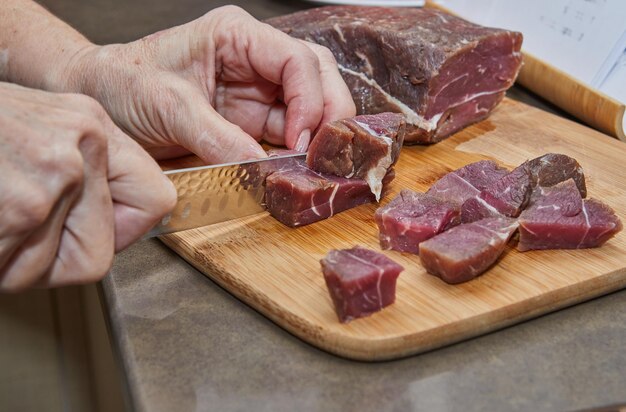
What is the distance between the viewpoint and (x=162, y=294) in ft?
7.69

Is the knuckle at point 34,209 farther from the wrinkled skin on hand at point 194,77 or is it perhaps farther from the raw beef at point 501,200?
the raw beef at point 501,200

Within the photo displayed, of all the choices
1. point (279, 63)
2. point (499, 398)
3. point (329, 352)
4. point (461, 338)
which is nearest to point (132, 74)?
point (279, 63)

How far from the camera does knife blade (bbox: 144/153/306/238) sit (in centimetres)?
241

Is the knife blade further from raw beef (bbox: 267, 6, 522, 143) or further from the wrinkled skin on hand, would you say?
raw beef (bbox: 267, 6, 522, 143)

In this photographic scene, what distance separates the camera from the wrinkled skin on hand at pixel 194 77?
9.26 feet

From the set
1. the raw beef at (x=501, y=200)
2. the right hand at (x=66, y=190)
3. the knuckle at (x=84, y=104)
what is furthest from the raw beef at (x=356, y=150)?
the knuckle at (x=84, y=104)

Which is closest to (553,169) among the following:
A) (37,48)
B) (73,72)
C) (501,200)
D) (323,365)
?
(501,200)

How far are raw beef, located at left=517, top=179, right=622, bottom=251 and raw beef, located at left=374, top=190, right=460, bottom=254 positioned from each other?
0.86 ft

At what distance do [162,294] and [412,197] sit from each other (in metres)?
0.98

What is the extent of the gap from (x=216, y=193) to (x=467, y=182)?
3.22 feet

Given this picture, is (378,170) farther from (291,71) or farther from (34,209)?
(34,209)

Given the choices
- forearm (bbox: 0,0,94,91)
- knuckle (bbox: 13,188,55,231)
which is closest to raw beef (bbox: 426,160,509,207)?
knuckle (bbox: 13,188,55,231)

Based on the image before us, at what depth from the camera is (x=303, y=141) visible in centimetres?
306

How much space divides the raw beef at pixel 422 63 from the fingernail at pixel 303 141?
548 mm
